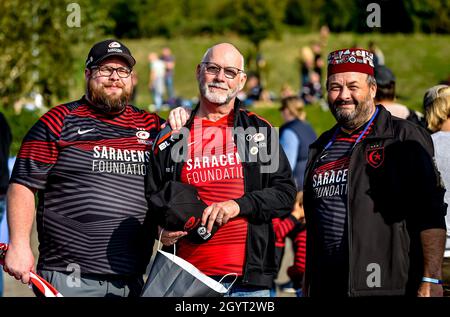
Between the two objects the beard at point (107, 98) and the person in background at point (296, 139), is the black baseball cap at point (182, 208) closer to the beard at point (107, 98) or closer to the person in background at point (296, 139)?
the beard at point (107, 98)

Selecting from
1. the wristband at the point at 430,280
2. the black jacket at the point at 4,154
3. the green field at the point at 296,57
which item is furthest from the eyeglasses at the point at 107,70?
the green field at the point at 296,57

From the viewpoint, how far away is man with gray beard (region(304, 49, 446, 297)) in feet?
16.7

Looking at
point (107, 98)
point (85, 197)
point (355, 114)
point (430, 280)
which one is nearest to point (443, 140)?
point (355, 114)

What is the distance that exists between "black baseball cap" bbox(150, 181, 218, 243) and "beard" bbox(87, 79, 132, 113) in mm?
670

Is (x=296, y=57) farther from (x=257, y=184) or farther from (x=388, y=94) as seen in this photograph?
(x=257, y=184)

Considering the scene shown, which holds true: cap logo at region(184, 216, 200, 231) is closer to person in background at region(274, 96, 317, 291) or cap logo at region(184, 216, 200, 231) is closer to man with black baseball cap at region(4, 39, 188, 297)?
man with black baseball cap at region(4, 39, 188, 297)

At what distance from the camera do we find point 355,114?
17.8 feet

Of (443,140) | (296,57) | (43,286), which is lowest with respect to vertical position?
(43,286)

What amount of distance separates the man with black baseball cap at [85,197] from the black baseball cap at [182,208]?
1.10 ft

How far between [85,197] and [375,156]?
1.78 meters

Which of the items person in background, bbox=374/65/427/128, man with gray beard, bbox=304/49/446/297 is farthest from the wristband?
person in background, bbox=374/65/427/128

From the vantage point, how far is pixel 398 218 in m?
5.16

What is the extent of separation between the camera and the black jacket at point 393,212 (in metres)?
5.11

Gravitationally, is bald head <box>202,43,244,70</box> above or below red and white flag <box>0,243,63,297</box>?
above
